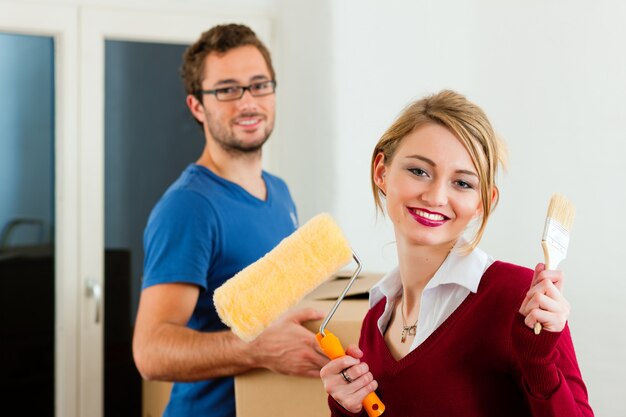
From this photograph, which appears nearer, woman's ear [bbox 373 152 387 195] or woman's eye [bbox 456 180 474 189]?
woman's eye [bbox 456 180 474 189]

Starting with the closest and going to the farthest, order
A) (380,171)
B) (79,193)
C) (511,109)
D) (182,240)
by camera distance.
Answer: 1. (380,171)
2. (182,240)
3. (511,109)
4. (79,193)

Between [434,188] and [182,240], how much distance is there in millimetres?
742

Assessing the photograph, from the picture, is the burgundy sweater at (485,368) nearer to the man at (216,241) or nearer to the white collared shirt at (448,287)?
the white collared shirt at (448,287)

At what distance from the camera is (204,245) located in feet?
5.16

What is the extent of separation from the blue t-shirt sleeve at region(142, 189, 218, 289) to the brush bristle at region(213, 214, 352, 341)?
47 cm

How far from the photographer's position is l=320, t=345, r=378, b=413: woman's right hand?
977mm

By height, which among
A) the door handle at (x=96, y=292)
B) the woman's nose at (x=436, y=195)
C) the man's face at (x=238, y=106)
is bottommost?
the door handle at (x=96, y=292)

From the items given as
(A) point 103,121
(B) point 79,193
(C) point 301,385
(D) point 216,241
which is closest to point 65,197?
(B) point 79,193

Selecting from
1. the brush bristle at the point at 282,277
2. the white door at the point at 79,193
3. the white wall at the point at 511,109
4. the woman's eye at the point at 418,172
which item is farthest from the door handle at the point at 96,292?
the woman's eye at the point at 418,172

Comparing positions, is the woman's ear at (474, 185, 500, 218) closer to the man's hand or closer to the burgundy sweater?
the burgundy sweater

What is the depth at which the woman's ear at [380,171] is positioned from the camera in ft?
3.51

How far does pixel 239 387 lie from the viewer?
137 centimetres

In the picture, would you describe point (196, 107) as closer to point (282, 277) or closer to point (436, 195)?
point (282, 277)

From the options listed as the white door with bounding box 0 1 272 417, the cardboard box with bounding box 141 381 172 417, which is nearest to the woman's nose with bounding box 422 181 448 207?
the cardboard box with bounding box 141 381 172 417
